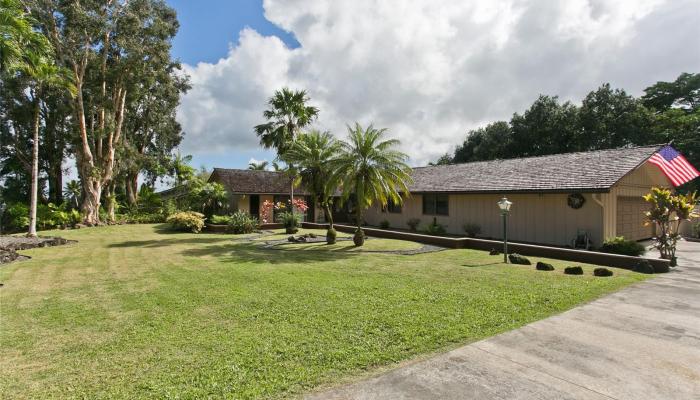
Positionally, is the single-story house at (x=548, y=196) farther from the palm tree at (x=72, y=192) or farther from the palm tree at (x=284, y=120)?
the palm tree at (x=72, y=192)

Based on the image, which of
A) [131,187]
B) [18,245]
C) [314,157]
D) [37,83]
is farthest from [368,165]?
[131,187]

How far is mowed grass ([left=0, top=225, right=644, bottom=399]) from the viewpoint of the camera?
3979 mm

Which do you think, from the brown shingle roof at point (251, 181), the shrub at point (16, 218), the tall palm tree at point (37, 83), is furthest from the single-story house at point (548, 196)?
the shrub at point (16, 218)

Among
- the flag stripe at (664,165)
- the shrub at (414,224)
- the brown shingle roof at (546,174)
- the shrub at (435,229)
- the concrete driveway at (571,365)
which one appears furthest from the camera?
the shrub at (414,224)

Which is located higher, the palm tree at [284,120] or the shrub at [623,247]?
the palm tree at [284,120]

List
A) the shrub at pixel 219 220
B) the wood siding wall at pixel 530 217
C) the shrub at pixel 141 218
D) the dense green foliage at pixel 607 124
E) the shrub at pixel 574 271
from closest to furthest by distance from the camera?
the shrub at pixel 574 271, the wood siding wall at pixel 530 217, the shrub at pixel 219 220, the shrub at pixel 141 218, the dense green foliage at pixel 607 124

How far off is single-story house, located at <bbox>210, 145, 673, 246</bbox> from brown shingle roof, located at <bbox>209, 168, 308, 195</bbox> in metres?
9.35

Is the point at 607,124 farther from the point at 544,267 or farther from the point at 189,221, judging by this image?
the point at 189,221

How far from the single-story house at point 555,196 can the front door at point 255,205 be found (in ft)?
38.6

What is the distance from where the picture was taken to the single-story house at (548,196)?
45.9ft

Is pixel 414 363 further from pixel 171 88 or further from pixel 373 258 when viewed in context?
pixel 171 88

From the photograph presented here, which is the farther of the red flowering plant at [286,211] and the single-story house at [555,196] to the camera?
the red flowering plant at [286,211]

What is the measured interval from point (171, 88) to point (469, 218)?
28.4 metres

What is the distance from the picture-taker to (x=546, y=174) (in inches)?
632
